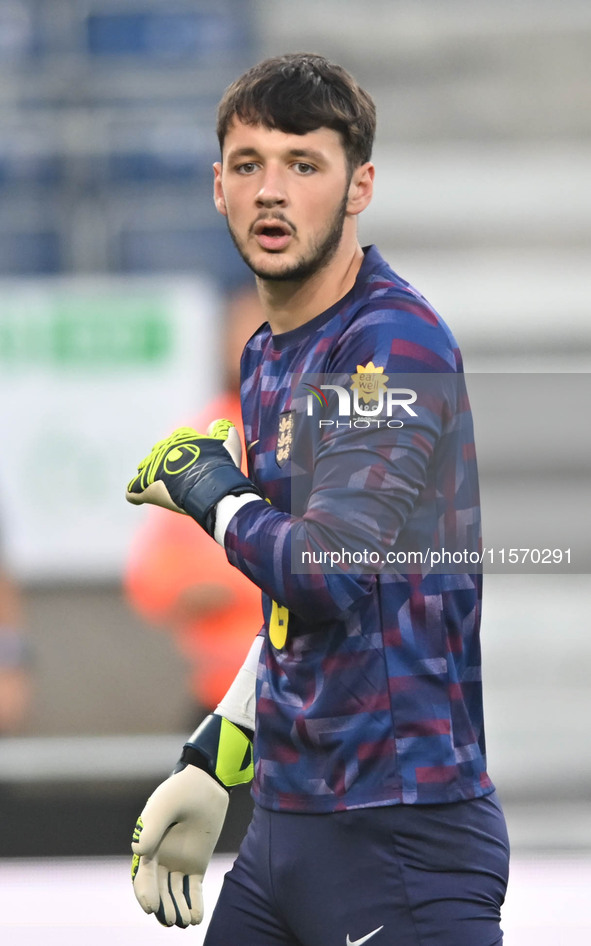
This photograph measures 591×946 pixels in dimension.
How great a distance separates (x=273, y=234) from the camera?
1986 millimetres

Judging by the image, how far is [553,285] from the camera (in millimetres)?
5957

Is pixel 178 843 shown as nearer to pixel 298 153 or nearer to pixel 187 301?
pixel 298 153

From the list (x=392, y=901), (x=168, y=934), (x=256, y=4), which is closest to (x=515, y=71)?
(x=256, y=4)

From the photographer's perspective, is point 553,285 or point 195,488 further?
point 553,285

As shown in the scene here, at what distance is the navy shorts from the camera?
6.19ft

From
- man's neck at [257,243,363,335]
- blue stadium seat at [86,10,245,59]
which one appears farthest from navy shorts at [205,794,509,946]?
blue stadium seat at [86,10,245,59]

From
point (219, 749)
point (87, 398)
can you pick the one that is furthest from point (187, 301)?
point (219, 749)

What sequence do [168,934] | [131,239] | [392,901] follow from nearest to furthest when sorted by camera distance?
[392,901]
[168,934]
[131,239]

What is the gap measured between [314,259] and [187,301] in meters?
3.82

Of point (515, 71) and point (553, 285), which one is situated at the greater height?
point (515, 71)

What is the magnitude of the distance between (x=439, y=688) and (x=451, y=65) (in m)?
4.53

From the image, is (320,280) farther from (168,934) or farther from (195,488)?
(168,934)

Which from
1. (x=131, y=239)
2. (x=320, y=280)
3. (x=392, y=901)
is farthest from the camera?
(x=131, y=239)

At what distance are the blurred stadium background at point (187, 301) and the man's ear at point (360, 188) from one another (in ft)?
11.9
